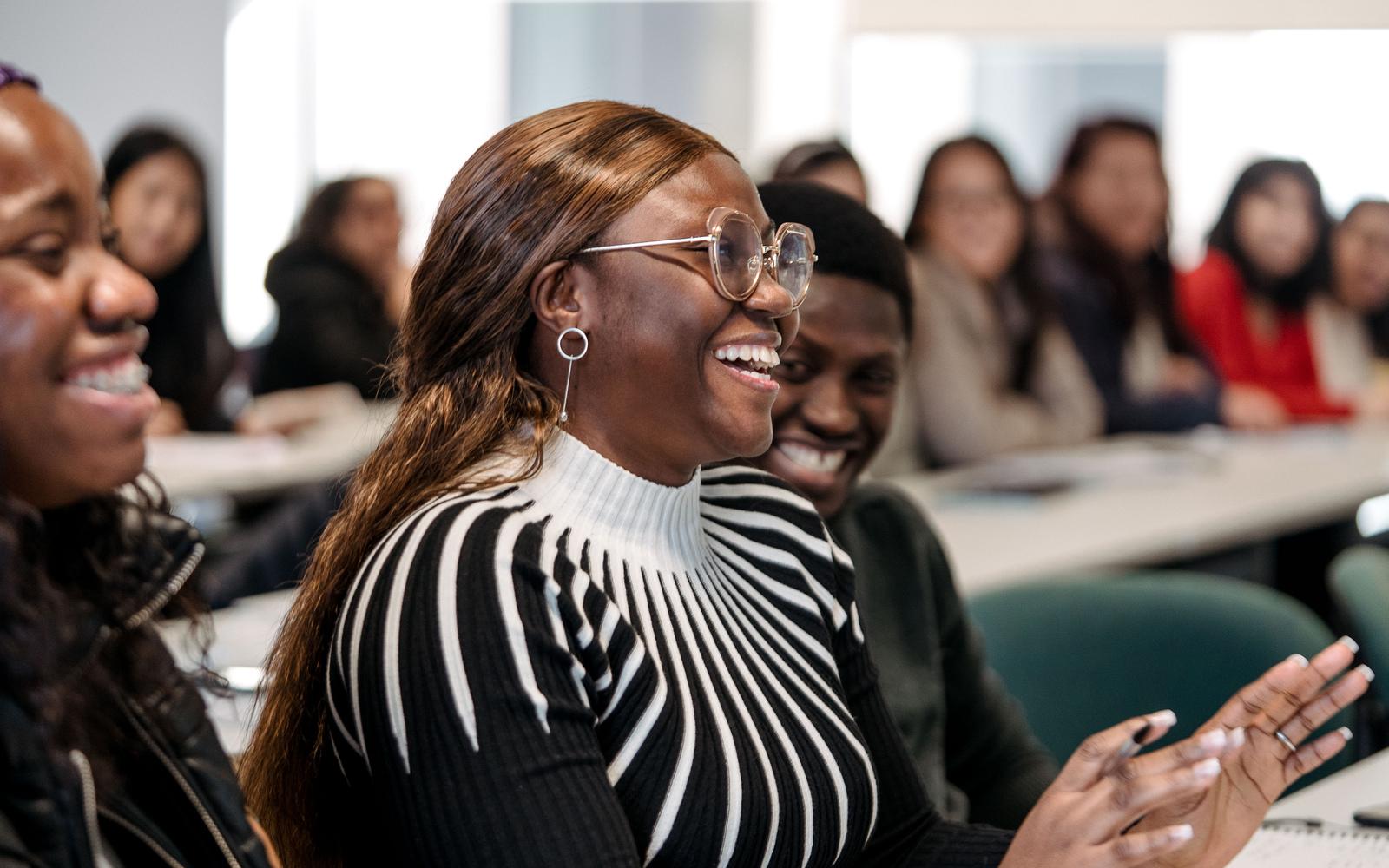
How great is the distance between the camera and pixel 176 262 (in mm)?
4680

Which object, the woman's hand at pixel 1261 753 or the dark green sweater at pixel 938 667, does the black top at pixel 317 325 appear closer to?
the dark green sweater at pixel 938 667

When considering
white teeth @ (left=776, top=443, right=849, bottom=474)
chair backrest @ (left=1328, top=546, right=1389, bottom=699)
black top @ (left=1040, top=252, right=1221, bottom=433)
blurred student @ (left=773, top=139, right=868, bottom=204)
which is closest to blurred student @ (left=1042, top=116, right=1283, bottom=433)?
black top @ (left=1040, top=252, right=1221, bottom=433)

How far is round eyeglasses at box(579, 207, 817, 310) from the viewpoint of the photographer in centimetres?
125

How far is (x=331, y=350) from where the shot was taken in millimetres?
4996

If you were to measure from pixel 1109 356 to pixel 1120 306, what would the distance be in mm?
247

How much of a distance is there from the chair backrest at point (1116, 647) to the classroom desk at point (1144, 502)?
0.47 m

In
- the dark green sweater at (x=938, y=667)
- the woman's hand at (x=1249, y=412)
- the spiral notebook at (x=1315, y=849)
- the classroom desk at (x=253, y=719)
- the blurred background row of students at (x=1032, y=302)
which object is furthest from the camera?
the woman's hand at (x=1249, y=412)

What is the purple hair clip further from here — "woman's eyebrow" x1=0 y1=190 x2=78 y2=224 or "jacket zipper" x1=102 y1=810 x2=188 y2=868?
"jacket zipper" x1=102 y1=810 x2=188 y2=868

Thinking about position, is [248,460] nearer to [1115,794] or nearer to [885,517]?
[885,517]

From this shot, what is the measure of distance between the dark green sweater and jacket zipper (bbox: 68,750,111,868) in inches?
39.8

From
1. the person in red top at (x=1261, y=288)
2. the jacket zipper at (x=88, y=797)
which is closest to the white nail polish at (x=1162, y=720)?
the jacket zipper at (x=88, y=797)

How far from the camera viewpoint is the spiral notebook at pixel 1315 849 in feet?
4.98

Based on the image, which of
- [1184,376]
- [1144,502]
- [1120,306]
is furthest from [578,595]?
[1184,376]

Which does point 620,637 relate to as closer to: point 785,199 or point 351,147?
point 785,199
